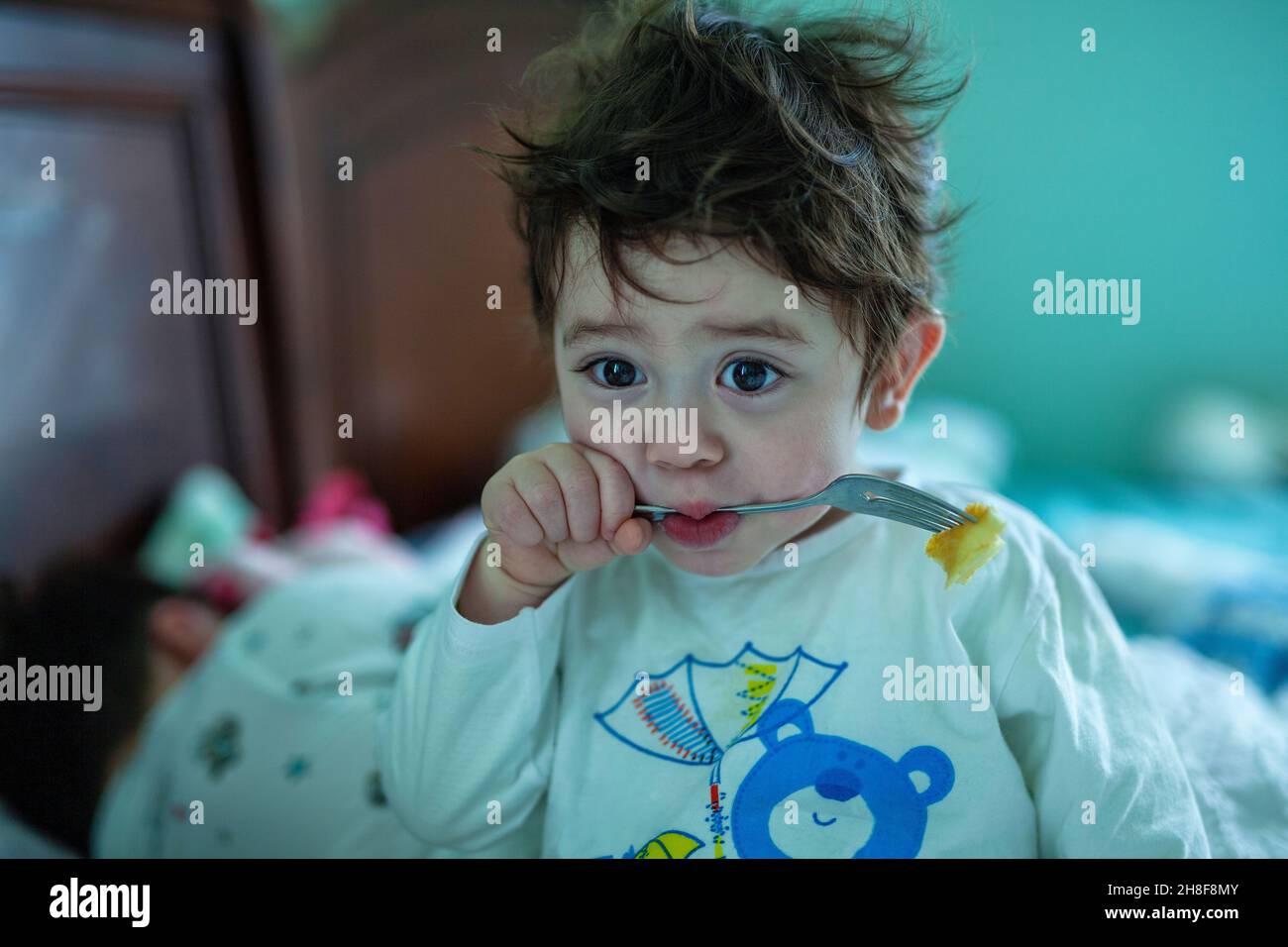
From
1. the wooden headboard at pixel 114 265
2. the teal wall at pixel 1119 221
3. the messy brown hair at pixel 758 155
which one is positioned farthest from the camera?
the teal wall at pixel 1119 221

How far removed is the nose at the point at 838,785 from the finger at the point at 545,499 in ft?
0.80

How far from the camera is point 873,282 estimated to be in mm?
708

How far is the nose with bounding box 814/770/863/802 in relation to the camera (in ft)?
2.34

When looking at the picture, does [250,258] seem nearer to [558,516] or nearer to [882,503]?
[558,516]

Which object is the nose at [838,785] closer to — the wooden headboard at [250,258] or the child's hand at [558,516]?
the child's hand at [558,516]

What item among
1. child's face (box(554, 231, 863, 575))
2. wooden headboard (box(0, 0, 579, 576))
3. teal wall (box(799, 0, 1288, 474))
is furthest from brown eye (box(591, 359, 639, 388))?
teal wall (box(799, 0, 1288, 474))

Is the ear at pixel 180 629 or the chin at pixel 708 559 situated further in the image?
the ear at pixel 180 629

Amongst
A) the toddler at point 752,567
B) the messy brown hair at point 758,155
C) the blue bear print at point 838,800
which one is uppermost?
the messy brown hair at point 758,155

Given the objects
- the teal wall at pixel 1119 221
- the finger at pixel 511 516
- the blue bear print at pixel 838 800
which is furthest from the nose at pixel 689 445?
the teal wall at pixel 1119 221

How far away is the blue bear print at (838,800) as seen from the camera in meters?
0.71

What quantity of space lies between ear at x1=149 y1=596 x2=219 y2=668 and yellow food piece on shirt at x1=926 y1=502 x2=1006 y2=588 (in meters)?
1.02

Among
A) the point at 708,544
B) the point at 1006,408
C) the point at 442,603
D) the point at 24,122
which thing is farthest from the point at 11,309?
the point at 1006,408

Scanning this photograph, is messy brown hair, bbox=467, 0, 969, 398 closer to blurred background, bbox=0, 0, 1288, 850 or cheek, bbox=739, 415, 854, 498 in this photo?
cheek, bbox=739, 415, 854, 498
